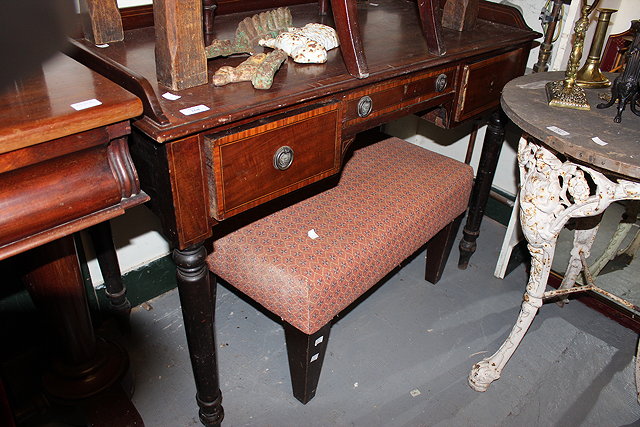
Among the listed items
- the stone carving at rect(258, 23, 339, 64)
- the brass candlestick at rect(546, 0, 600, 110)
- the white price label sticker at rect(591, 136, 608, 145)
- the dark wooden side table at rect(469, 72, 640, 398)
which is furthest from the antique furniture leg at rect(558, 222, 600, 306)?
the stone carving at rect(258, 23, 339, 64)

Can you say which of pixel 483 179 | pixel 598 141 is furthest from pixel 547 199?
pixel 483 179

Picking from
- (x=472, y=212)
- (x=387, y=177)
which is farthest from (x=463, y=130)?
(x=387, y=177)

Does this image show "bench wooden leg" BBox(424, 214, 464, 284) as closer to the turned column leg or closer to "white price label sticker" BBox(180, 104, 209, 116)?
the turned column leg

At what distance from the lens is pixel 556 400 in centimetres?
155

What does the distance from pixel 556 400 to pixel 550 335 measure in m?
0.27

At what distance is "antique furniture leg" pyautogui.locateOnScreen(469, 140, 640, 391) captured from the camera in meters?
1.17

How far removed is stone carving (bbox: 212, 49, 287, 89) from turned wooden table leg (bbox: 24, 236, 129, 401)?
0.47 metres

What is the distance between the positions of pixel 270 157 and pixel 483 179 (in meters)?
1.05

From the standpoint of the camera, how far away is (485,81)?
1.55 metres

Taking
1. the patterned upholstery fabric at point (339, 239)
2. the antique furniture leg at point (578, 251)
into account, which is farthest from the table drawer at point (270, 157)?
the antique furniture leg at point (578, 251)

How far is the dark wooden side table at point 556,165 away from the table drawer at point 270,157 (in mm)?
485

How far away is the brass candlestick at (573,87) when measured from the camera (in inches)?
51.6

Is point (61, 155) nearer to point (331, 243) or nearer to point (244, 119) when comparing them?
point (244, 119)

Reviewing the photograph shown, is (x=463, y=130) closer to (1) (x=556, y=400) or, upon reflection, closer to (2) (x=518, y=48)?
(2) (x=518, y=48)
